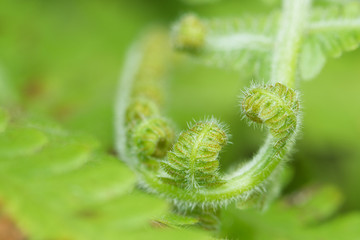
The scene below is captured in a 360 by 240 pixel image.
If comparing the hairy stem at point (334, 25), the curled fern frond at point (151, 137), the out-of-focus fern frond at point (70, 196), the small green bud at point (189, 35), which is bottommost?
the out-of-focus fern frond at point (70, 196)

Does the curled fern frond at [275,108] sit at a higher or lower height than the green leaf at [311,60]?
lower

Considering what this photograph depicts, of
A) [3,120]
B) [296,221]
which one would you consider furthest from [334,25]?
[3,120]

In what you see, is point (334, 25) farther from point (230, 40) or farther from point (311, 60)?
point (230, 40)

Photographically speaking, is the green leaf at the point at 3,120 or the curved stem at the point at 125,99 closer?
the green leaf at the point at 3,120

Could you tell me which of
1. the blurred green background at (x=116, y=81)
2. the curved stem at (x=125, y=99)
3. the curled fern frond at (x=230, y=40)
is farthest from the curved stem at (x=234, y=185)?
the blurred green background at (x=116, y=81)

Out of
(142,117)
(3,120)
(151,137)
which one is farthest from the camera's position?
(142,117)

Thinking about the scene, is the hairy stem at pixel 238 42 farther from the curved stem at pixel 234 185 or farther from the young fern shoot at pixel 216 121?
the curved stem at pixel 234 185

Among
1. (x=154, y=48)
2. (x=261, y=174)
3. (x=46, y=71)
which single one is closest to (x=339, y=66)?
(x=154, y=48)
